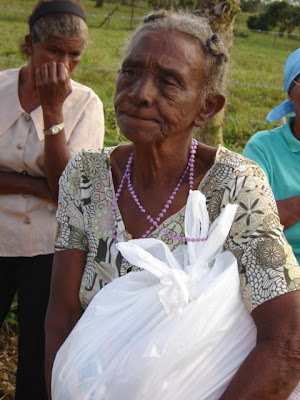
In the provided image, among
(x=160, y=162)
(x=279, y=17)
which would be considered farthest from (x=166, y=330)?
(x=279, y=17)

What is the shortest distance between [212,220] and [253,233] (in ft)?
0.49

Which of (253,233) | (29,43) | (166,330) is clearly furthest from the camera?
(29,43)

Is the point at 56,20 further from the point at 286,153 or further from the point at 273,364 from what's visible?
the point at 273,364

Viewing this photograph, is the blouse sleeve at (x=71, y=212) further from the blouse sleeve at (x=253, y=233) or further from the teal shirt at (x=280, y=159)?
the teal shirt at (x=280, y=159)

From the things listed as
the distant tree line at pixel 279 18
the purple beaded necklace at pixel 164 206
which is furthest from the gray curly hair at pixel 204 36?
the distant tree line at pixel 279 18

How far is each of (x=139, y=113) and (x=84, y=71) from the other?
9.26 metres

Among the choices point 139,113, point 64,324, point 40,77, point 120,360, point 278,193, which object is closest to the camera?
point 120,360

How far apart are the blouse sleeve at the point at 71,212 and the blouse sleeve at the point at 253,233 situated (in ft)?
1.42

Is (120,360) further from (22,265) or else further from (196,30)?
(22,265)

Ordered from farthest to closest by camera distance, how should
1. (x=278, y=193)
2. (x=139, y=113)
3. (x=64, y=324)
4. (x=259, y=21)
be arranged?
(x=259, y=21)
(x=278, y=193)
(x=64, y=324)
(x=139, y=113)

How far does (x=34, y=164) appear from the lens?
2654 mm

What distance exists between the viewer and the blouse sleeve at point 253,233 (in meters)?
1.64

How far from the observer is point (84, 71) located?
1079 cm

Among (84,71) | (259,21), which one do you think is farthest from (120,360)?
(259,21)
